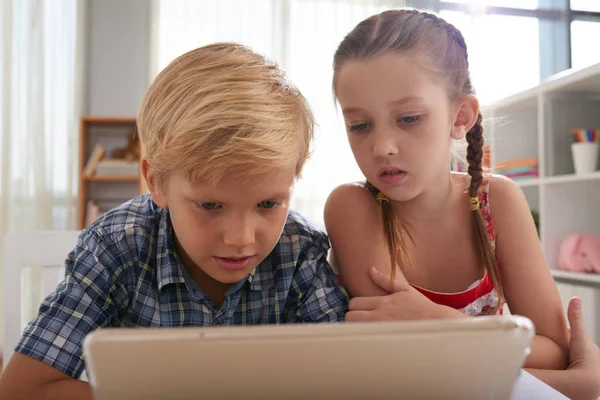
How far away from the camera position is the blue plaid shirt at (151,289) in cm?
67

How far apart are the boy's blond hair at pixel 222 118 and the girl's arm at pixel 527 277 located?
0.43 metres

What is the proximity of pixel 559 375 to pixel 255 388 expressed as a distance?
654 mm

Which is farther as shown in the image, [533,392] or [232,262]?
[232,262]

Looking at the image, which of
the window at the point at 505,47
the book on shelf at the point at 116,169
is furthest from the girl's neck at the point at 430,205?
the window at the point at 505,47

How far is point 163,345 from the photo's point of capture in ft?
0.83

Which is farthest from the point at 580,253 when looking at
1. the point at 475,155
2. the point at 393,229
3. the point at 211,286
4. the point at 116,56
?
the point at 116,56

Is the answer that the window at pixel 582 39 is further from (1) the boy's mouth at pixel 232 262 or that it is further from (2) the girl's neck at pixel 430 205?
(1) the boy's mouth at pixel 232 262

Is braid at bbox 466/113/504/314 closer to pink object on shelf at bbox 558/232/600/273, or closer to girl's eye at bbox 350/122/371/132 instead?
girl's eye at bbox 350/122/371/132

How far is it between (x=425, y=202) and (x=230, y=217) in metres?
0.48

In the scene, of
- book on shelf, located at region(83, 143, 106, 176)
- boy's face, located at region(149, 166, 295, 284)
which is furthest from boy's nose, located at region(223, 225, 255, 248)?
book on shelf, located at region(83, 143, 106, 176)

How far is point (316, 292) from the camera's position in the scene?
801 mm

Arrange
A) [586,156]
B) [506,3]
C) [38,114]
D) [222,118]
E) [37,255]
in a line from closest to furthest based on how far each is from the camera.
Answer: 1. [222,118]
2. [37,255]
3. [586,156]
4. [38,114]
5. [506,3]

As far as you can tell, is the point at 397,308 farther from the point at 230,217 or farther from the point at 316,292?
the point at 230,217

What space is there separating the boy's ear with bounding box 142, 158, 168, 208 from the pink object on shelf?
1945mm
